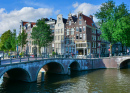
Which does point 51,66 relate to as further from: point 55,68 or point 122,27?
point 122,27

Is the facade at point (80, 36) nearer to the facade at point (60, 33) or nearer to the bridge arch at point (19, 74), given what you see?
the facade at point (60, 33)

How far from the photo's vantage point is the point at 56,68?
31688mm

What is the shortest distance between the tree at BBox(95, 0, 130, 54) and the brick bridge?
5.88 m

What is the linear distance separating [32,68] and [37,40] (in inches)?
846

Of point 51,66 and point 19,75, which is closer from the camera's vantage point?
point 19,75

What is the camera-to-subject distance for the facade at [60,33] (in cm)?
4791

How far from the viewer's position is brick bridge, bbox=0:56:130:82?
67.2 ft

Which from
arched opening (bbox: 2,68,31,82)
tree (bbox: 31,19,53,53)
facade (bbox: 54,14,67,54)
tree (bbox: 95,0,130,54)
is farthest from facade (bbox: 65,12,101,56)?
arched opening (bbox: 2,68,31,82)

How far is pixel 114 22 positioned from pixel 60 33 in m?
17.3

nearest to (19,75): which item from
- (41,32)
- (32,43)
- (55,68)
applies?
(55,68)

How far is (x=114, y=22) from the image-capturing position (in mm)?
40062

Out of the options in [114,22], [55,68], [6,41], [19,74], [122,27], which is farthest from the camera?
[6,41]

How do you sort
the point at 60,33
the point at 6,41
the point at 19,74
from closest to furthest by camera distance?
the point at 19,74 < the point at 60,33 < the point at 6,41

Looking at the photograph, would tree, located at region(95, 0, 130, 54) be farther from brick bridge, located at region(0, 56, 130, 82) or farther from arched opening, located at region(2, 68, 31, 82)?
arched opening, located at region(2, 68, 31, 82)
